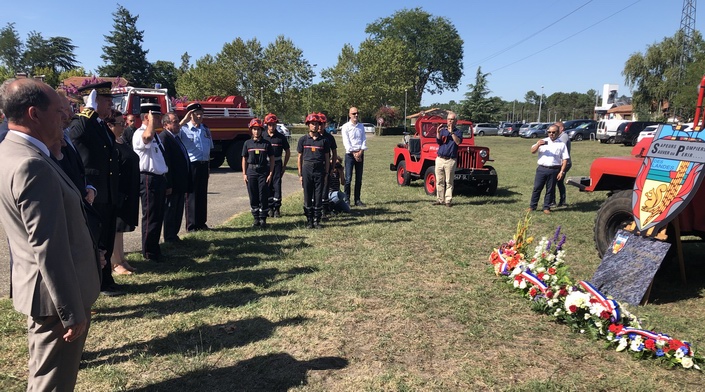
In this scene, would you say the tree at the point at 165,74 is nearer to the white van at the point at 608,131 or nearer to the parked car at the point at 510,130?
the parked car at the point at 510,130

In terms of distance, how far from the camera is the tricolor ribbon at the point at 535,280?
153 inches

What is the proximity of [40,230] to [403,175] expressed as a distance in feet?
33.7

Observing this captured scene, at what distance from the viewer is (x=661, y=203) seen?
13.5 feet

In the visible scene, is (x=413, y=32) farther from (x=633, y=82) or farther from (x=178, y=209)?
(x=178, y=209)

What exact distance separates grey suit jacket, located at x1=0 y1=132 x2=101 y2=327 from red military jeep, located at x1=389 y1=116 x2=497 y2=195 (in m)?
8.31

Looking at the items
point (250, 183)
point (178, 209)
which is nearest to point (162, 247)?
point (178, 209)

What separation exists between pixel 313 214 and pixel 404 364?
4.06 metres

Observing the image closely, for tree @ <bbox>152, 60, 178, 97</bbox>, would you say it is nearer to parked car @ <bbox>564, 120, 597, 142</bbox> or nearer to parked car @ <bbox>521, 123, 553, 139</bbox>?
parked car @ <bbox>521, 123, 553, 139</bbox>

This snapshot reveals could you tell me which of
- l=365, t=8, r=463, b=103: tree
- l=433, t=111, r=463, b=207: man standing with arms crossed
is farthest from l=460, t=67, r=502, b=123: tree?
l=433, t=111, r=463, b=207: man standing with arms crossed

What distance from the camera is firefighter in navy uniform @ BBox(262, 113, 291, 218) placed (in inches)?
292

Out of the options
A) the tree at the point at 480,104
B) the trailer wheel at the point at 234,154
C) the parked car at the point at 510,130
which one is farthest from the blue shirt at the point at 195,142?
the tree at the point at 480,104

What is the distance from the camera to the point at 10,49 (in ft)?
198

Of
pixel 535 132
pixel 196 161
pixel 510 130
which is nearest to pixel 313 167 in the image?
pixel 196 161

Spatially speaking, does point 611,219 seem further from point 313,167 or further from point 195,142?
point 195,142
